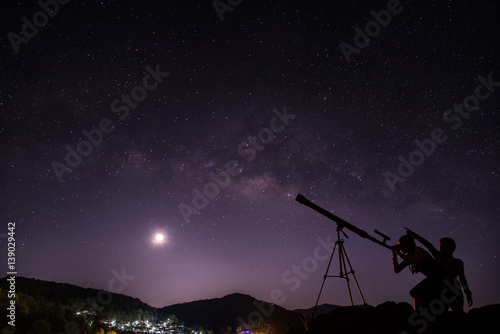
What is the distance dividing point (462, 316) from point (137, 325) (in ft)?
372

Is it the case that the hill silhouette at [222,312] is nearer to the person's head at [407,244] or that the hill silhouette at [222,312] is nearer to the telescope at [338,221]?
the telescope at [338,221]

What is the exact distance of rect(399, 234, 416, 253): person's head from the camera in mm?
5354

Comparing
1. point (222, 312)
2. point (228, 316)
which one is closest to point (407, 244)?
point (228, 316)

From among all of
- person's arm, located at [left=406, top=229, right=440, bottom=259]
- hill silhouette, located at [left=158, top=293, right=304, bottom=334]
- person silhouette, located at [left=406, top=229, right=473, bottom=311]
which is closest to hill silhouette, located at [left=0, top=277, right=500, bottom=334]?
hill silhouette, located at [left=158, top=293, right=304, bottom=334]

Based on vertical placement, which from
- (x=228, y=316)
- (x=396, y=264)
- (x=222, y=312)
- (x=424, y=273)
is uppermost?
(x=396, y=264)

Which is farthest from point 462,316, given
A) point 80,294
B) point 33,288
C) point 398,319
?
point 80,294

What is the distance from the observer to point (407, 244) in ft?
17.6

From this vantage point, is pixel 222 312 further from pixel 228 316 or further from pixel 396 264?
pixel 396 264

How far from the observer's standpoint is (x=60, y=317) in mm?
36281

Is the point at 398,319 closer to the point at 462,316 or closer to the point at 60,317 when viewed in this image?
the point at 462,316

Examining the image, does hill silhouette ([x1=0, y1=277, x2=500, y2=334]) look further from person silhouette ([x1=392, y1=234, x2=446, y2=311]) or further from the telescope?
the telescope

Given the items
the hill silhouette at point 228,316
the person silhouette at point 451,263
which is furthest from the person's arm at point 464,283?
the hill silhouette at point 228,316

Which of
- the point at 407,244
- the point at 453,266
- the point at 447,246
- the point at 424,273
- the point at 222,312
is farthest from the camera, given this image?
the point at 222,312

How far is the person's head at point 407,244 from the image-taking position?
5.35m
